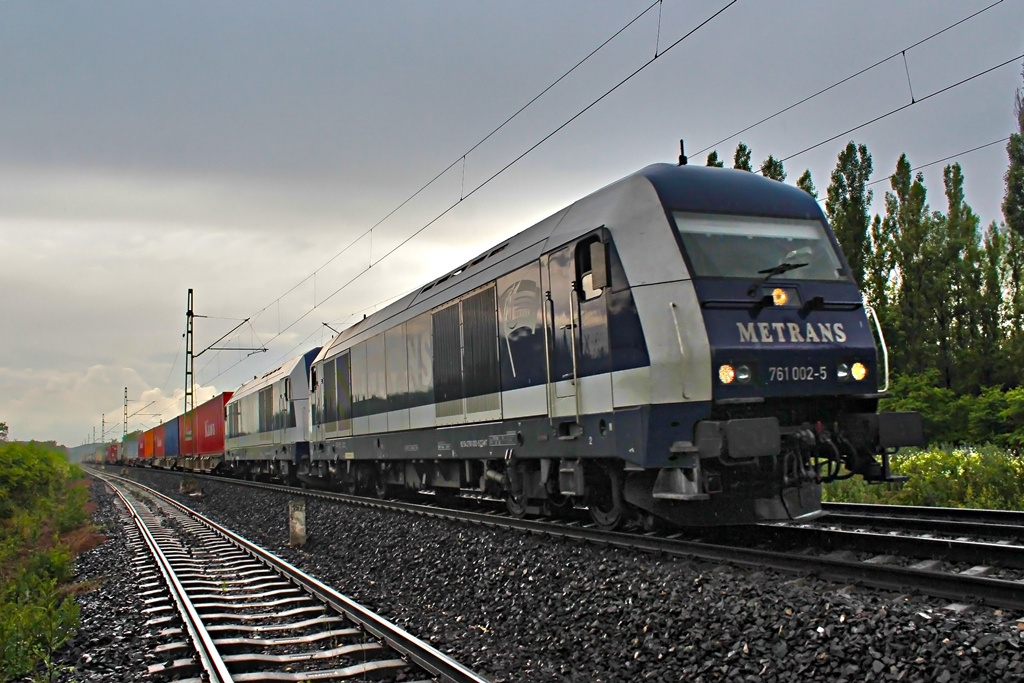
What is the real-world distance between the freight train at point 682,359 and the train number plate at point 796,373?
1 centimetres

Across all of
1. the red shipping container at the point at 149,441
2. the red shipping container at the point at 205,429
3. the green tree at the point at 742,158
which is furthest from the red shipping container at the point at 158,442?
the green tree at the point at 742,158

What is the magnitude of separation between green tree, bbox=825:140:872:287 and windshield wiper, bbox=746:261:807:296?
22.1 meters

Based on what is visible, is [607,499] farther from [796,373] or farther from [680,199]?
[680,199]

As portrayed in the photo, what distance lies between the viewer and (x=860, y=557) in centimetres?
707

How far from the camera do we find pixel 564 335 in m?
9.04

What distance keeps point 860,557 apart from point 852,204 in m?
24.7

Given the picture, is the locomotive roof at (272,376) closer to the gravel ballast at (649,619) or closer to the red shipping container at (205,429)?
the red shipping container at (205,429)

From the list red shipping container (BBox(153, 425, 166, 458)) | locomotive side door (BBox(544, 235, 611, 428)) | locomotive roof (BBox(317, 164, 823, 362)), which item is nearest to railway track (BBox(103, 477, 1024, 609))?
locomotive side door (BBox(544, 235, 611, 428))

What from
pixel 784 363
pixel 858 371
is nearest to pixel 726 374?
pixel 784 363

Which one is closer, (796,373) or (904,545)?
(904,545)

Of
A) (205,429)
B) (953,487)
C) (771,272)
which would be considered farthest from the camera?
(205,429)

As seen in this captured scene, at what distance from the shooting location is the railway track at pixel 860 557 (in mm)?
5430

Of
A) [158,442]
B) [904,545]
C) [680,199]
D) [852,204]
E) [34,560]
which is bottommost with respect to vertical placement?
[34,560]

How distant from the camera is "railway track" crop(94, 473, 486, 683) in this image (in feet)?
18.7
